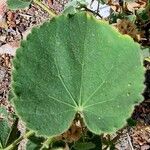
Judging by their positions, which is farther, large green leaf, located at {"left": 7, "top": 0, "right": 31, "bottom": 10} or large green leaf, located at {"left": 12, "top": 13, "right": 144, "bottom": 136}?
large green leaf, located at {"left": 7, "top": 0, "right": 31, "bottom": 10}

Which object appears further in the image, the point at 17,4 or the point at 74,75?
the point at 17,4

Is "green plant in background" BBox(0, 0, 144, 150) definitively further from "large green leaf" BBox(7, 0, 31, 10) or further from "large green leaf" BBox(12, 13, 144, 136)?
"large green leaf" BBox(7, 0, 31, 10)

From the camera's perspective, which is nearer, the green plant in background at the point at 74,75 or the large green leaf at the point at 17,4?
the green plant in background at the point at 74,75

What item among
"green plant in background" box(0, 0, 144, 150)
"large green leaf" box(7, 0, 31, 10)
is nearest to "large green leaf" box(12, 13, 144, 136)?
"green plant in background" box(0, 0, 144, 150)

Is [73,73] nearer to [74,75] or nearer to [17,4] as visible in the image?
[74,75]

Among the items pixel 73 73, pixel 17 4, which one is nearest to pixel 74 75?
pixel 73 73

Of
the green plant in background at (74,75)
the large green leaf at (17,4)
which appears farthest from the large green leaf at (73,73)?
the large green leaf at (17,4)

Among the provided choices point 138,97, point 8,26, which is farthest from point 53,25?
point 8,26

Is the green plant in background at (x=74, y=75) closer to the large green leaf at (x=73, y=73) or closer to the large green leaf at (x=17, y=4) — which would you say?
the large green leaf at (x=73, y=73)
